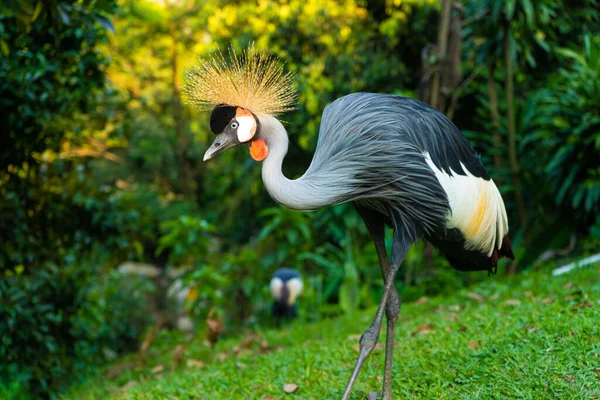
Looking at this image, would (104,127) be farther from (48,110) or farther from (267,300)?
(267,300)

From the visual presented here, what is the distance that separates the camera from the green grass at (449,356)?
331 centimetres

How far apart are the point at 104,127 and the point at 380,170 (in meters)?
4.07

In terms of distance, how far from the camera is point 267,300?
798cm

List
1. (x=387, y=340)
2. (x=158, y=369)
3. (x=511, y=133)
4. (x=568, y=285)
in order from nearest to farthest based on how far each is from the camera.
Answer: (x=387, y=340)
(x=568, y=285)
(x=158, y=369)
(x=511, y=133)

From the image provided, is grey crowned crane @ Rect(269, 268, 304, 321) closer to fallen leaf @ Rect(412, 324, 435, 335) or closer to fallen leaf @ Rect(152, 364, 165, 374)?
fallen leaf @ Rect(152, 364, 165, 374)

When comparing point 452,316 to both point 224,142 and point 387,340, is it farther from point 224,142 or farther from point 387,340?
point 224,142

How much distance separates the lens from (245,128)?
2.97 m

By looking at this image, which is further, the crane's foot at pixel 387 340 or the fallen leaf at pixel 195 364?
the fallen leaf at pixel 195 364

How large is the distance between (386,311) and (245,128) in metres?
1.11

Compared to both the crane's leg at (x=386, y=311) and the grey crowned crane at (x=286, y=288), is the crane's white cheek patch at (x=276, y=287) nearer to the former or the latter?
the grey crowned crane at (x=286, y=288)


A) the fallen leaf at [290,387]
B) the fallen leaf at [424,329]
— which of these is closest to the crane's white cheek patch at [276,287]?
the fallen leaf at [424,329]

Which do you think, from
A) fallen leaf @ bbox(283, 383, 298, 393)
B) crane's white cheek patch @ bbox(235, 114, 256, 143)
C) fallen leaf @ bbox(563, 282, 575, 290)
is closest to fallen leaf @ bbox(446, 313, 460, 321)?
fallen leaf @ bbox(563, 282, 575, 290)

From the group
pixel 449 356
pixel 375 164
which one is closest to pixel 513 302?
pixel 449 356

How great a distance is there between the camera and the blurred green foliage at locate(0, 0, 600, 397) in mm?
5449
